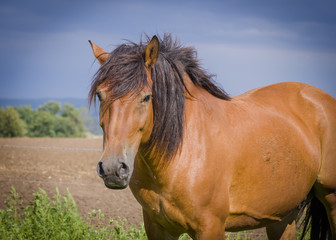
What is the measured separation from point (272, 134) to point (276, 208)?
68 centimetres

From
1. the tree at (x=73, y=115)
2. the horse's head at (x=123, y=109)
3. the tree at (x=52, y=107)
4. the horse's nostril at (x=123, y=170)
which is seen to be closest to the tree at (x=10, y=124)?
the tree at (x=52, y=107)

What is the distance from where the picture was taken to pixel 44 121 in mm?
22078

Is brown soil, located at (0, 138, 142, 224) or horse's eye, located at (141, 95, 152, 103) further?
brown soil, located at (0, 138, 142, 224)

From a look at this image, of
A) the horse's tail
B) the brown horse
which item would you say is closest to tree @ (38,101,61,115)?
the horse's tail

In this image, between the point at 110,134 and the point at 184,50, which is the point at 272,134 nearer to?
the point at 184,50

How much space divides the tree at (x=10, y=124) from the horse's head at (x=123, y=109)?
57.3 feet

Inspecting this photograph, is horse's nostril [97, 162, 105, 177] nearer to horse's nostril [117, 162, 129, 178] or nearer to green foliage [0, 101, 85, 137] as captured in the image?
horse's nostril [117, 162, 129, 178]

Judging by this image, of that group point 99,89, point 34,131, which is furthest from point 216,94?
point 34,131

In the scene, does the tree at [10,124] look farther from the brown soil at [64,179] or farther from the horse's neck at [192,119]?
the horse's neck at [192,119]

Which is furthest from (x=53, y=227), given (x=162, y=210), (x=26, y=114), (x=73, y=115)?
(x=73, y=115)

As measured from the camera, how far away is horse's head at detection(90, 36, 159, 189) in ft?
6.82

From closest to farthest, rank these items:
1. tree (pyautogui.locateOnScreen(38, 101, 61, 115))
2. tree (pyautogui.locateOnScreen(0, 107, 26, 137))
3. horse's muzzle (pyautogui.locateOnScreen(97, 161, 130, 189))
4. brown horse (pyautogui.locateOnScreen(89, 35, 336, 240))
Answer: horse's muzzle (pyautogui.locateOnScreen(97, 161, 130, 189)), brown horse (pyautogui.locateOnScreen(89, 35, 336, 240)), tree (pyautogui.locateOnScreen(0, 107, 26, 137)), tree (pyautogui.locateOnScreen(38, 101, 61, 115))

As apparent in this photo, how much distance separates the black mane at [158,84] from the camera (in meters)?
2.27

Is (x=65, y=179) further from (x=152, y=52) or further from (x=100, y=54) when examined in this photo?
(x=152, y=52)
